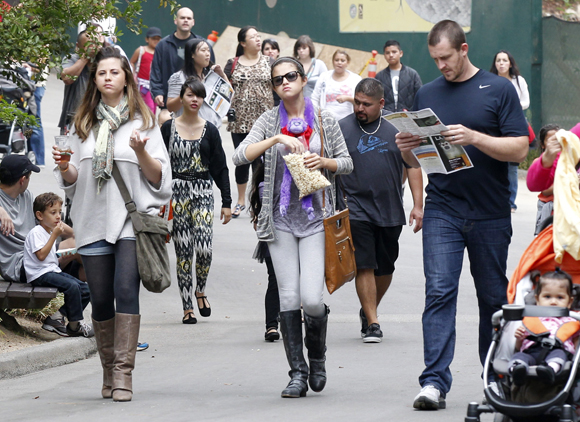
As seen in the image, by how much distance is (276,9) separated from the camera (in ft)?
77.9

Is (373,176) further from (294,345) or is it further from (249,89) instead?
(249,89)

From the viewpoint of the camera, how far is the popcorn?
6090 millimetres

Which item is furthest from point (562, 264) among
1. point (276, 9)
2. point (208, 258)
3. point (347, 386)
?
point (276, 9)

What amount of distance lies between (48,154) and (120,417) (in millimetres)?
12558

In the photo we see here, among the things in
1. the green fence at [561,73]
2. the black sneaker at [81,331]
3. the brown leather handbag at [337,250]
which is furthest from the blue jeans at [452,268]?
the green fence at [561,73]

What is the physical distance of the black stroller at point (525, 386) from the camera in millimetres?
4430

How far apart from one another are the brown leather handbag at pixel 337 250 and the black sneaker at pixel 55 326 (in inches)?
115

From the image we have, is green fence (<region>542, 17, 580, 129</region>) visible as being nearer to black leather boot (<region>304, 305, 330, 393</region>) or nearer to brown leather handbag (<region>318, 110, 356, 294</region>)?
A: brown leather handbag (<region>318, 110, 356, 294</region>)

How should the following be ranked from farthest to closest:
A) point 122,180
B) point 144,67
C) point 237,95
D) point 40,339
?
point 144,67
point 237,95
point 40,339
point 122,180

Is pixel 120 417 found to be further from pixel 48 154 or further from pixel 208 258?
pixel 48 154

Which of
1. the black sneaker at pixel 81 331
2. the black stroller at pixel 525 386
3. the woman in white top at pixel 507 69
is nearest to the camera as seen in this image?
the black stroller at pixel 525 386

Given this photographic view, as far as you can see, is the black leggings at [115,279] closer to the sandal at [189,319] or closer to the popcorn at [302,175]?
the popcorn at [302,175]

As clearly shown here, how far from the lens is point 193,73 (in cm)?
1092

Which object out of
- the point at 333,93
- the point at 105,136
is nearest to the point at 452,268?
the point at 105,136
